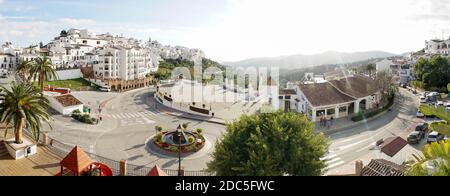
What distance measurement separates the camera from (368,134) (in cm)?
2188

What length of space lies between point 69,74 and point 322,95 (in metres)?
33.0

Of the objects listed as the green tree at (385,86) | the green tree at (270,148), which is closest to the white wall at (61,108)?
the green tree at (270,148)

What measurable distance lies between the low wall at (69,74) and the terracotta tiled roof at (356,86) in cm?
3261

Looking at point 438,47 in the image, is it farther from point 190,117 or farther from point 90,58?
point 90,58

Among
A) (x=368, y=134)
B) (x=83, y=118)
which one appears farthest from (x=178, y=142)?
(x=368, y=134)

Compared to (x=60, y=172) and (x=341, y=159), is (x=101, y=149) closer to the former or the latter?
(x=60, y=172)

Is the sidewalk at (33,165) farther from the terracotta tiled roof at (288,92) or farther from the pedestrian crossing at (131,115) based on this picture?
the terracotta tiled roof at (288,92)

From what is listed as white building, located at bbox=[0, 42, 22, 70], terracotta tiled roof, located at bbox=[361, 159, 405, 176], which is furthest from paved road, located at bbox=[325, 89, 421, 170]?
white building, located at bbox=[0, 42, 22, 70]

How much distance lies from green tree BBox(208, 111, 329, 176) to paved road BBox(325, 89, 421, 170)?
3.18 metres

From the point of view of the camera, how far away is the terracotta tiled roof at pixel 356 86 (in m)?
28.4

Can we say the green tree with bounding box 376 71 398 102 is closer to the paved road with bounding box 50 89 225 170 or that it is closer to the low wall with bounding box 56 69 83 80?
the paved road with bounding box 50 89 225 170

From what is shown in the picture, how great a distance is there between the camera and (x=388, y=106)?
100 feet
